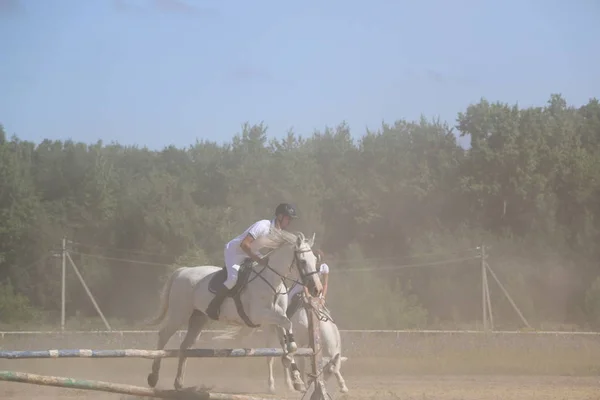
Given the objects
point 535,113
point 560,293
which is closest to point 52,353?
point 560,293

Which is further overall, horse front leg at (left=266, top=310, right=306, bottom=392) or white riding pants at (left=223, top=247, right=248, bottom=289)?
white riding pants at (left=223, top=247, right=248, bottom=289)

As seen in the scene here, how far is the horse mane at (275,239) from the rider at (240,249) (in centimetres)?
6

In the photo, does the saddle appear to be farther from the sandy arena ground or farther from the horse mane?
the sandy arena ground

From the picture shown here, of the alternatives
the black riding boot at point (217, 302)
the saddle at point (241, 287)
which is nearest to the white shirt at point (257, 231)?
the saddle at point (241, 287)

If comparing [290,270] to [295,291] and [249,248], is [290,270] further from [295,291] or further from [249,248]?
[295,291]

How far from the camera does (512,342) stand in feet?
76.9

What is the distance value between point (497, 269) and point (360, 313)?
6.72 m

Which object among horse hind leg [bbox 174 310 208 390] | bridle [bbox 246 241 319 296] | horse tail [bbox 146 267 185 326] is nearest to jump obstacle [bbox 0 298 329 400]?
bridle [bbox 246 241 319 296]

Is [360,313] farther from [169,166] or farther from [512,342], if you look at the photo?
[169,166]

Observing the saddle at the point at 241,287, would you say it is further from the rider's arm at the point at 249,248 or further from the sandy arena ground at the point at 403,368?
the sandy arena ground at the point at 403,368

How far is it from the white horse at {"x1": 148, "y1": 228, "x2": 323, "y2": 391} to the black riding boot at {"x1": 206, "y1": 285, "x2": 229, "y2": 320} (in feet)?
0.21

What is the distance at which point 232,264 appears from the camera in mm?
10961

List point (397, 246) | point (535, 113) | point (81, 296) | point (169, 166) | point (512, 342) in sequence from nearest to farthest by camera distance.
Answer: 1. point (512, 342)
2. point (81, 296)
3. point (397, 246)
4. point (535, 113)
5. point (169, 166)

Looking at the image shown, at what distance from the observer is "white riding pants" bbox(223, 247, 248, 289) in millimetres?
10812
